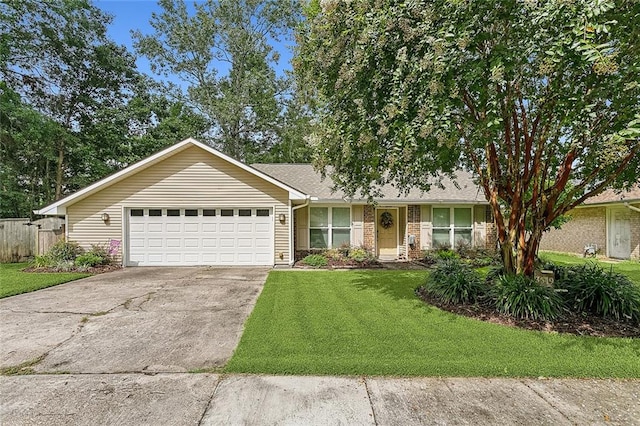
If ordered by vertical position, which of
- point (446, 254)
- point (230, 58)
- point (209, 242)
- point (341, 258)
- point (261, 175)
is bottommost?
point (341, 258)

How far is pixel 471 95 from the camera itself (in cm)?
532

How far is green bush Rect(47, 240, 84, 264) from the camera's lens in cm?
1094

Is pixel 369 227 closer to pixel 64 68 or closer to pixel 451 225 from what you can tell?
pixel 451 225

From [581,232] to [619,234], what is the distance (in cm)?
198

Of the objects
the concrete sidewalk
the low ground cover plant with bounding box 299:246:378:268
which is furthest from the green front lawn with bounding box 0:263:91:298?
the low ground cover plant with bounding box 299:246:378:268

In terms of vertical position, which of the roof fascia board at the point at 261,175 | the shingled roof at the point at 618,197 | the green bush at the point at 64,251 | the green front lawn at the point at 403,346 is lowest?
the green front lawn at the point at 403,346

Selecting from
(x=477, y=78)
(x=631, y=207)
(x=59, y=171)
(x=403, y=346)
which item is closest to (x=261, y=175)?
(x=477, y=78)

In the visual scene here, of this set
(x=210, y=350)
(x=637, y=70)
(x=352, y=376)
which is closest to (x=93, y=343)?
(x=210, y=350)

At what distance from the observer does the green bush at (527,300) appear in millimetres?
5422

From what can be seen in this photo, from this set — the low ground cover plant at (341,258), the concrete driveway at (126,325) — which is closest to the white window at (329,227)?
the low ground cover plant at (341,258)

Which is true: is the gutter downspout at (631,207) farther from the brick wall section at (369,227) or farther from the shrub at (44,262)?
the shrub at (44,262)

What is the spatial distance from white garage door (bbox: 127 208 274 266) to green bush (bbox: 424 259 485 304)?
6.42 metres

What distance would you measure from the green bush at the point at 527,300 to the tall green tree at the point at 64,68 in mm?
23111

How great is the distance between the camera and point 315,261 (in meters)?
11.8
